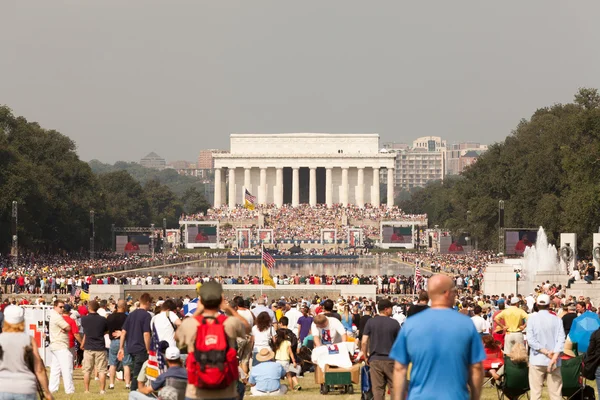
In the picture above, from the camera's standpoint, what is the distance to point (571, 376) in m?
15.0

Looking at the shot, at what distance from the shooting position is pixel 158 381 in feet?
40.0

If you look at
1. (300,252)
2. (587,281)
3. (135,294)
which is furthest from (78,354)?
(300,252)

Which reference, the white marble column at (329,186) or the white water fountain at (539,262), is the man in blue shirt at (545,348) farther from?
the white marble column at (329,186)

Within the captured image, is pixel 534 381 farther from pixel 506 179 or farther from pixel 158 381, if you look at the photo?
pixel 506 179

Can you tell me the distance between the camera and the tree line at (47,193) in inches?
3145

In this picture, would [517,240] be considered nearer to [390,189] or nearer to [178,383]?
[178,383]

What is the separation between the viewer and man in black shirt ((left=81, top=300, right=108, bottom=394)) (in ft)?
59.2

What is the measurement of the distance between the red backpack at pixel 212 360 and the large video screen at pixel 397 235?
100282 mm

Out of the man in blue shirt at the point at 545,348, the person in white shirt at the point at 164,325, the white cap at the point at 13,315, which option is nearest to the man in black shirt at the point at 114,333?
the person in white shirt at the point at 164,325

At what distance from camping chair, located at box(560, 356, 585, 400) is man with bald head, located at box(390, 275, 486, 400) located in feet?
20.5

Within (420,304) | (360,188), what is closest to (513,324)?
(420,304)

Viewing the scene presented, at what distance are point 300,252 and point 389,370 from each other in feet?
296

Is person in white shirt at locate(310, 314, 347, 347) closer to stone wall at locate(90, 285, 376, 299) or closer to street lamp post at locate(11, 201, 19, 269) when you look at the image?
stone wall at locate(90, 285, 376, 299)

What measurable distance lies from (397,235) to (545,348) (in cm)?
9565
